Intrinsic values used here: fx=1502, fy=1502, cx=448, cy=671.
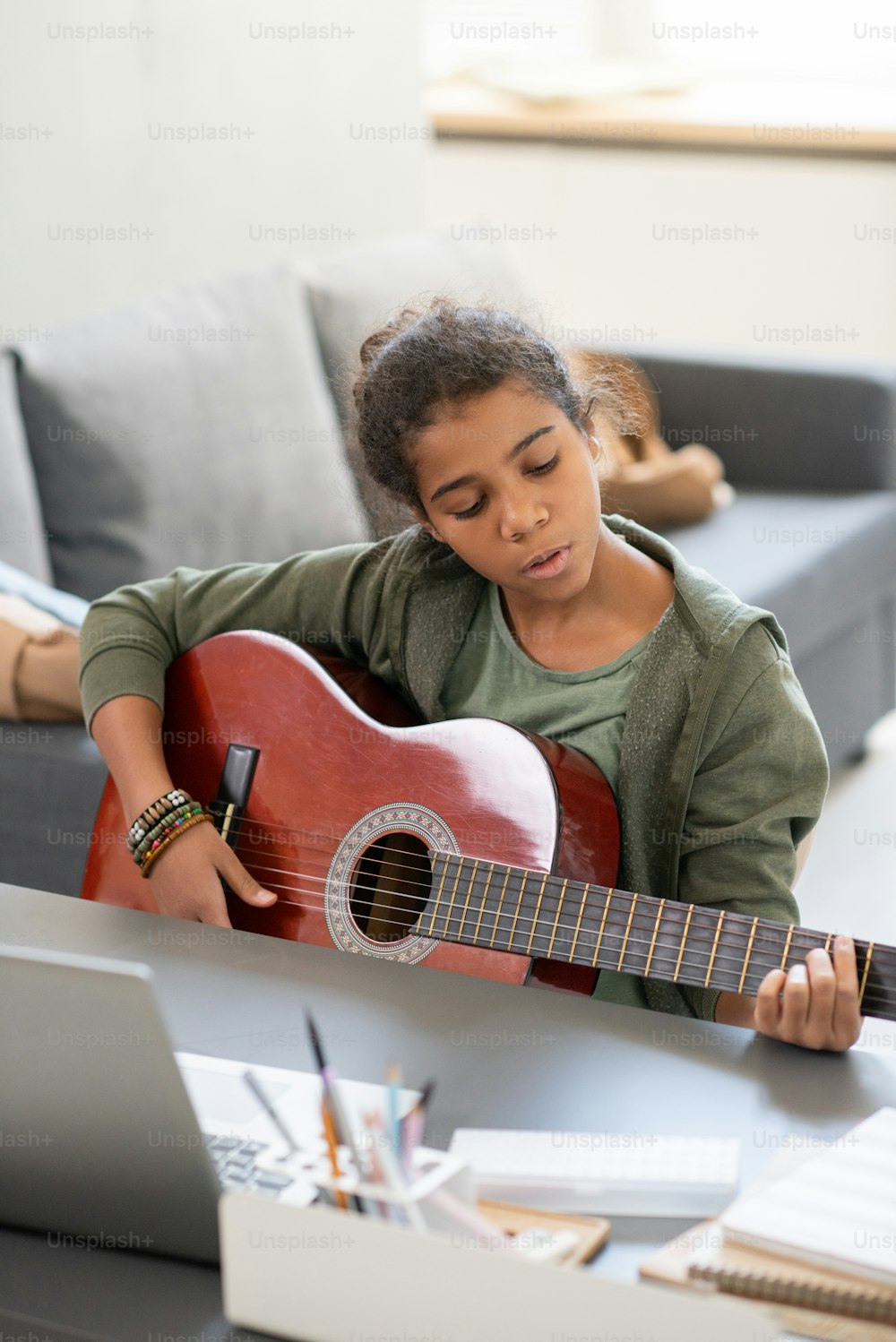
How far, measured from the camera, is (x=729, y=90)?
3861mm

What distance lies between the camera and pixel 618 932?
1062 millimetres

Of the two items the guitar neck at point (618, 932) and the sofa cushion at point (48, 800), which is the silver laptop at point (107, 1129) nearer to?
the guitar neck at point (618, 932)

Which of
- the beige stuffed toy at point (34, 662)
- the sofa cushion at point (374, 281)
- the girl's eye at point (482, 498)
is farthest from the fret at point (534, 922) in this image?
the sofa cushion at point (374, 281)

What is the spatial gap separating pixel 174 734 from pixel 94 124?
4.37ft

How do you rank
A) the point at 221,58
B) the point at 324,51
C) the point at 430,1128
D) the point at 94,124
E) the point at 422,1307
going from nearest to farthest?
the point at 422,1307
the point at 430,1128
the point at 94,124
the point at 221,58
the point at 324,51

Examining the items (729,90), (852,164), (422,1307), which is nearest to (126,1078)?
(422,1307)

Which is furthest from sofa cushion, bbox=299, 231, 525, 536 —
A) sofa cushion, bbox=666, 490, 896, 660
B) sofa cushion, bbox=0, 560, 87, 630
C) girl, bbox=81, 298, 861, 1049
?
girl, bbox=81, 298, 861, 1049

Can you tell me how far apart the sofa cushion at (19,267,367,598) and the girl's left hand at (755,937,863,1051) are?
1.41m

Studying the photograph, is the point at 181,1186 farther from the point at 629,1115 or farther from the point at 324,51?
the point at 324,51

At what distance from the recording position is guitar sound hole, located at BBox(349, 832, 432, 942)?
47.3 inches

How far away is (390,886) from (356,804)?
8cm

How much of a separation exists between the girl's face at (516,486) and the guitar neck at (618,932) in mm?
264

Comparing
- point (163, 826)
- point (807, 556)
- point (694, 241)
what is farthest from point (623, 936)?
point (694, 241)

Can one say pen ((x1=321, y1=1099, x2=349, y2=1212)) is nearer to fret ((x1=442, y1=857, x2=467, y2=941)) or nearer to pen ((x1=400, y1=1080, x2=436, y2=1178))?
pen ((x1=400, y1=1080, x2=436, y2=1178))
